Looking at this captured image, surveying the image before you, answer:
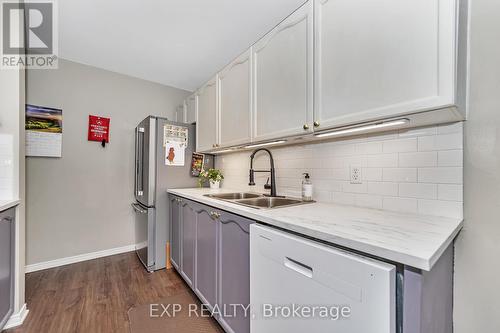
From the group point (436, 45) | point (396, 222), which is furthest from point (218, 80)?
point (396, 222)

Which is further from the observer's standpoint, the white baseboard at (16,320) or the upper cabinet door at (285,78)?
the white baseboard at (16,320)

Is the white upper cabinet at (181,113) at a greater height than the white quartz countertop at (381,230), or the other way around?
the white upper cabinet at (181,113)

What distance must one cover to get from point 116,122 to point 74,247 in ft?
5.08

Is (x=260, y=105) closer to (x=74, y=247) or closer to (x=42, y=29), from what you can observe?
(x=42, y=29)

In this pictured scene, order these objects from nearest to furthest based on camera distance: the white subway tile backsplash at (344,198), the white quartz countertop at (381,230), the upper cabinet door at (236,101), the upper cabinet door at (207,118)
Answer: the white quartz countertop at (381,230), the white subway tile backsplash at (344,198), the upper cabinet door at (236,101), the upper cabinet door at (207,118)

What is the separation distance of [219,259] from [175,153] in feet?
4.66

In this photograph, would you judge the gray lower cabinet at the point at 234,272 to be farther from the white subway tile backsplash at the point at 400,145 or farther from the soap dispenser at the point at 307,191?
the white subway tile backsplash at the point at 400,145

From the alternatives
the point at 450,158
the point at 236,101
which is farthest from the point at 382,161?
the point at 236,101

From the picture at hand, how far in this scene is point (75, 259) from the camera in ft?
8.11

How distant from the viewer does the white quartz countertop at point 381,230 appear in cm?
63

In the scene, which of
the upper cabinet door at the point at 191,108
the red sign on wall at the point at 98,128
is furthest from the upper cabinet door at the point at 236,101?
the red sign on wall at the point at 98,128

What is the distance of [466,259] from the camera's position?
0.99 m

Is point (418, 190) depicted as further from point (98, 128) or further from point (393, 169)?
A: point (98, 128)

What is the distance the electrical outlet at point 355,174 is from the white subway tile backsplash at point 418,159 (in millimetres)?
235
